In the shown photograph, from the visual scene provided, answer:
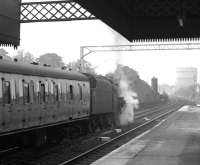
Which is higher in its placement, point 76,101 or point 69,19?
point 69,19

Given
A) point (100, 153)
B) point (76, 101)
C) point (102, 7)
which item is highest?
point (102, 7)

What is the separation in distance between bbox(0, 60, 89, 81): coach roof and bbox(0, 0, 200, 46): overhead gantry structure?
240cm

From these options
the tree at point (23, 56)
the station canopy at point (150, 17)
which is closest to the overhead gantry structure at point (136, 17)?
the station canopy at point (150, 17)

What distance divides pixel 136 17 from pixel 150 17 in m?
0.57

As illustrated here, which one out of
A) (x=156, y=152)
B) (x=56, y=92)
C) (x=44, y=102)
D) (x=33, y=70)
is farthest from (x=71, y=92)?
(x=156, y=152)

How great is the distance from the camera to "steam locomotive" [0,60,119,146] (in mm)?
13109

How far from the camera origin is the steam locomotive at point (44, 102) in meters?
13.1

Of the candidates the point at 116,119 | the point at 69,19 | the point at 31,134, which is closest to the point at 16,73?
the point at 31,134

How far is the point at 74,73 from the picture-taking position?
66.4 feet

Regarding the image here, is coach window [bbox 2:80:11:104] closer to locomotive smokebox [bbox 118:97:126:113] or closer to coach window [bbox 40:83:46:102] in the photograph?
coach window [bbox 40:83:46:102]

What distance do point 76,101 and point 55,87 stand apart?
295cm

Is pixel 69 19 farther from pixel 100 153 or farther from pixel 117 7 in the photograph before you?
pixel 100 153

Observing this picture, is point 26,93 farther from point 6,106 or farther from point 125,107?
point 125,107

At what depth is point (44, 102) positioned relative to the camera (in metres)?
15.8
